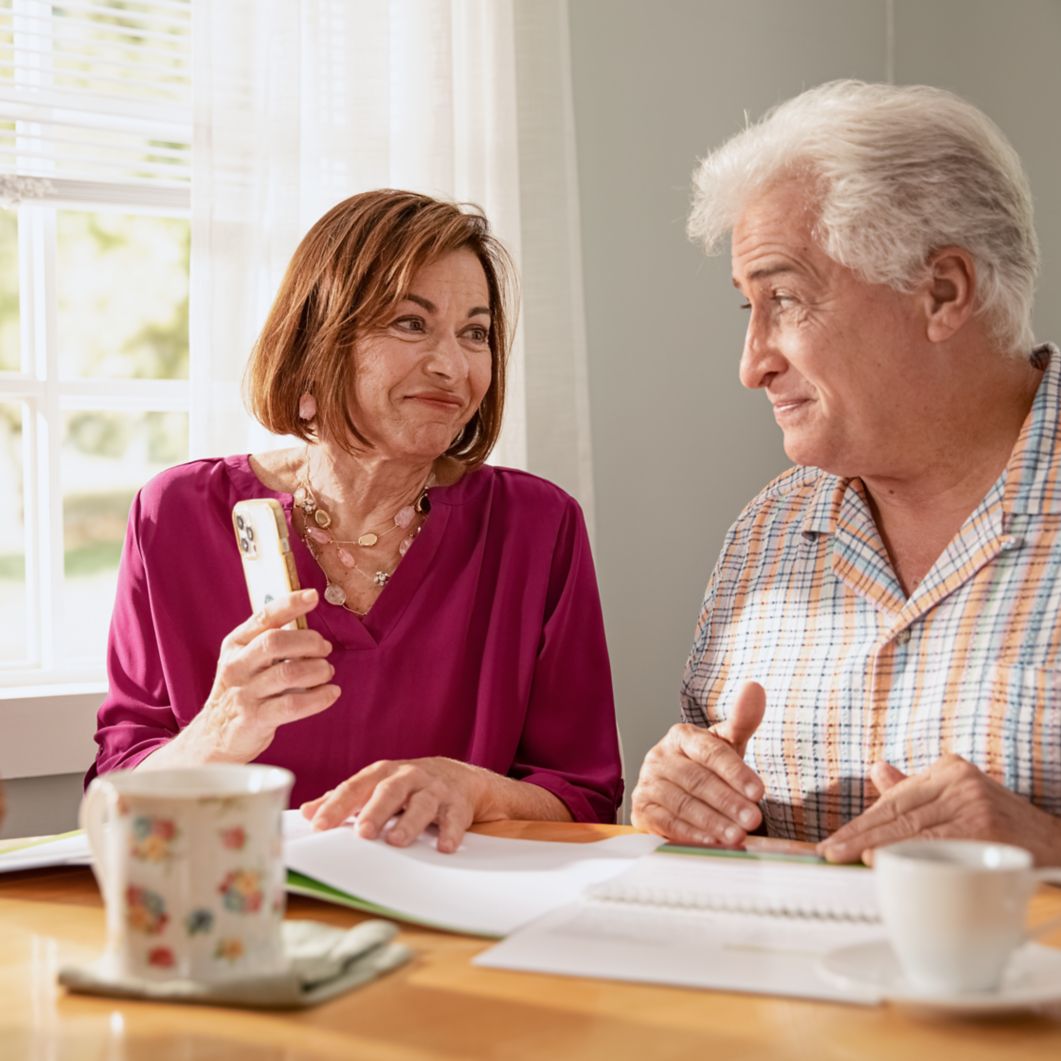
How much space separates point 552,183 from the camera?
2.76 m

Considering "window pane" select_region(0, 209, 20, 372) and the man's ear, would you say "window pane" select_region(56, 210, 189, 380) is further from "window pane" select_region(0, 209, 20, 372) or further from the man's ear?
the man's ear

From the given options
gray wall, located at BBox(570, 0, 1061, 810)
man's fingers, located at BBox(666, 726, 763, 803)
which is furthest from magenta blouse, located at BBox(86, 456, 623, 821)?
gray wall, located at BBox(570, 0, 1061, 810)

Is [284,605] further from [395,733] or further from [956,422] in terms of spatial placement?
[956,422]

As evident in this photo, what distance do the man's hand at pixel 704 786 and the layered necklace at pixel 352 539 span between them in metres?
0.62

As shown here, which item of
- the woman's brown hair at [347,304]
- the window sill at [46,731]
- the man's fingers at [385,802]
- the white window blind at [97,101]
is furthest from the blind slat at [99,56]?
the man's fingers at [385,802]

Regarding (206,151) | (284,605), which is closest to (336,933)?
(284,605)

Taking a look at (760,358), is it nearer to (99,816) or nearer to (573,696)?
(573,696)

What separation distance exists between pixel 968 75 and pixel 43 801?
251cm

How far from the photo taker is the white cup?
806mm

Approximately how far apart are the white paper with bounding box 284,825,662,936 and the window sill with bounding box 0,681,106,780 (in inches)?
48.0

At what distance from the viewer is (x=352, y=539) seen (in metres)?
1.96

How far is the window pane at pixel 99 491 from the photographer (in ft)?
8.79

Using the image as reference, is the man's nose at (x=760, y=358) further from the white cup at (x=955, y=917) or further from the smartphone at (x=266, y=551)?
the white cup at (x=955, y=917)

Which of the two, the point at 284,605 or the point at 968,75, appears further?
the point at 968,75
